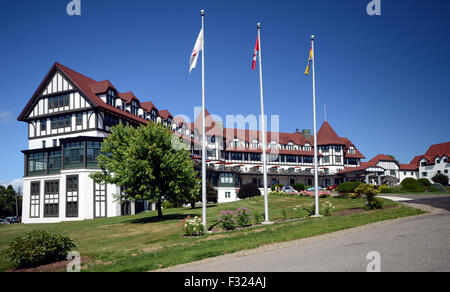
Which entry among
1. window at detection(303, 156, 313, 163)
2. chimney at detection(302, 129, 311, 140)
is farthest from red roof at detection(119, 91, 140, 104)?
chimney at detection(302, 129, 311, 140)

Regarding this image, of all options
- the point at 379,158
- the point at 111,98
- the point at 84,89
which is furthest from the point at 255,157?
the point at 84,89

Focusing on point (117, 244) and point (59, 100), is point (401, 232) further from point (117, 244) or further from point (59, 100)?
point (59, 100)

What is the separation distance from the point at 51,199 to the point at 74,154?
7.27 m

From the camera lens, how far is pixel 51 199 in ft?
141

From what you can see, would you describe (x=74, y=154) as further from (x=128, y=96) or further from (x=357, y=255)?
(x=357, y=255)

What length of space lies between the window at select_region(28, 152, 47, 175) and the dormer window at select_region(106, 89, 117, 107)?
11501 mm

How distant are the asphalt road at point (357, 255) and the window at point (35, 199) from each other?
4130 cm

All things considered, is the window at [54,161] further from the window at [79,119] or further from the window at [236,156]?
the window at [236,156]

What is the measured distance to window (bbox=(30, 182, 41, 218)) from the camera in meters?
43.8

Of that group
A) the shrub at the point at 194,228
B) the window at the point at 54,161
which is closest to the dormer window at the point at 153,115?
the window at the point at 54,161

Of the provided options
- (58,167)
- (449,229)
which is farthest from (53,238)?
(58,167)

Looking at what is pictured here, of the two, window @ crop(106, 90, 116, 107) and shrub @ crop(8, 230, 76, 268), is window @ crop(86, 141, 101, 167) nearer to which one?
window @ crop(106, 90, 116, 107)

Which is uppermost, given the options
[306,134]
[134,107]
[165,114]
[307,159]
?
[165,114]

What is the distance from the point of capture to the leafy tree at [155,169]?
26344mm
